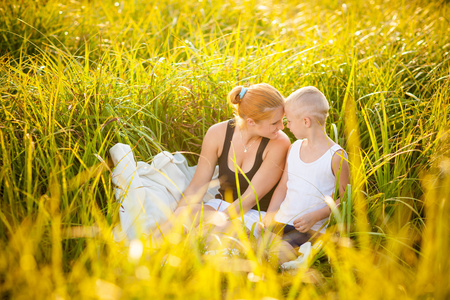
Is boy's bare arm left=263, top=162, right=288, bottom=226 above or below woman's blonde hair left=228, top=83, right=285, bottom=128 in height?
below

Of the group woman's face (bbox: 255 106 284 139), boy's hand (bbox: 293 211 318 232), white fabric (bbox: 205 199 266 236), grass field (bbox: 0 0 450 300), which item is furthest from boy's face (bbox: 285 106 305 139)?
white fabric (bbox: 205 199 266 236)

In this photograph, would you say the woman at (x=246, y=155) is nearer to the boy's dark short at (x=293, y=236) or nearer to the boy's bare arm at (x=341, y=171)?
the boy's dark short at (x=293, y=236)

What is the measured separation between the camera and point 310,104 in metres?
2.48

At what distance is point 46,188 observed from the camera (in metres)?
2.27

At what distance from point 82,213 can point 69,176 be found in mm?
376

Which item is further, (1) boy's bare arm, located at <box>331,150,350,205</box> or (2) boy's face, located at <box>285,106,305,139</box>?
(2) boy's face, located at <box>285,106,305,139</box>

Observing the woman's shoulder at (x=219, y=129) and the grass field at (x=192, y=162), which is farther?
the woman's shoulder at (x=219, y=129)

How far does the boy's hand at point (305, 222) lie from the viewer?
2.34 m

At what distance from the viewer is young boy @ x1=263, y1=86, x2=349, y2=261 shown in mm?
2443

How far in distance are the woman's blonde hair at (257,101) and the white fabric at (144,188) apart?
62 cm

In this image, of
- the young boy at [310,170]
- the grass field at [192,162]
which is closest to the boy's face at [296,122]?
the young boy at [310,170]

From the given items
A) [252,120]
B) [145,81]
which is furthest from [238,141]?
[145,81]

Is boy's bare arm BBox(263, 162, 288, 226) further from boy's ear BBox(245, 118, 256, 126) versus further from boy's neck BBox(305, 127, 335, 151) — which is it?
boy's ear BBox(245, 118, 256, 126)

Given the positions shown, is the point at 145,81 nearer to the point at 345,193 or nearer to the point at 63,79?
the point at 63,79
